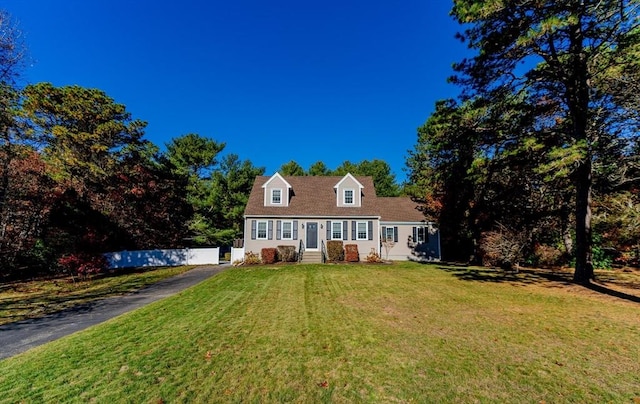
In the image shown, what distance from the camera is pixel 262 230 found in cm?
2166

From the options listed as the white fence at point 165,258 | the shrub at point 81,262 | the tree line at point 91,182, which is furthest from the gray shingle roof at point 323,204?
the shrub at point 81,262

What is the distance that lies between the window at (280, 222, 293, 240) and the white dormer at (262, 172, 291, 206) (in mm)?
1704

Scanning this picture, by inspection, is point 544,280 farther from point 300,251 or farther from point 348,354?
point 300,251

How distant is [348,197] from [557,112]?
45.0 feet

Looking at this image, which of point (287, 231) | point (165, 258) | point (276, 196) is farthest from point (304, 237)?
point (165, 258)

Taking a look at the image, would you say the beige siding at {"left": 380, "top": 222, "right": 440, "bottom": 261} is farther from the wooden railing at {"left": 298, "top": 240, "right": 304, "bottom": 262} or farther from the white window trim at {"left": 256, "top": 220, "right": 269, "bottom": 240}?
the white window trim at {"left": 256, "top": 220, "right": 269, "bottom": 240}

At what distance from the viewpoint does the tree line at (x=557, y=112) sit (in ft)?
32.4

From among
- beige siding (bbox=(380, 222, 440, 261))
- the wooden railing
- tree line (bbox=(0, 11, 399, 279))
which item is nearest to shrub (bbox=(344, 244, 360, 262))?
the wooden railing

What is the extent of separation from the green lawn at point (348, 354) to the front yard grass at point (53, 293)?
3.66 meters

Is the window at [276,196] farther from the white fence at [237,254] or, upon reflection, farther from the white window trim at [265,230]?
the white fence at [237,254]

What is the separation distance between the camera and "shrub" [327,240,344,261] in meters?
20.8

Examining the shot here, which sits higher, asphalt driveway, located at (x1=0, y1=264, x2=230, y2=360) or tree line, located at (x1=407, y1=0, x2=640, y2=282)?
tree line, located at (x1=407, y1=0, x2=640, y2=282)

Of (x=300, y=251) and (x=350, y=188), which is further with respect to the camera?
(x=350, y=188)

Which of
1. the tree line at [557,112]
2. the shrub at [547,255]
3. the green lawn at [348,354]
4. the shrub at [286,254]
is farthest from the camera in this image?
the shrub at [286,254]
